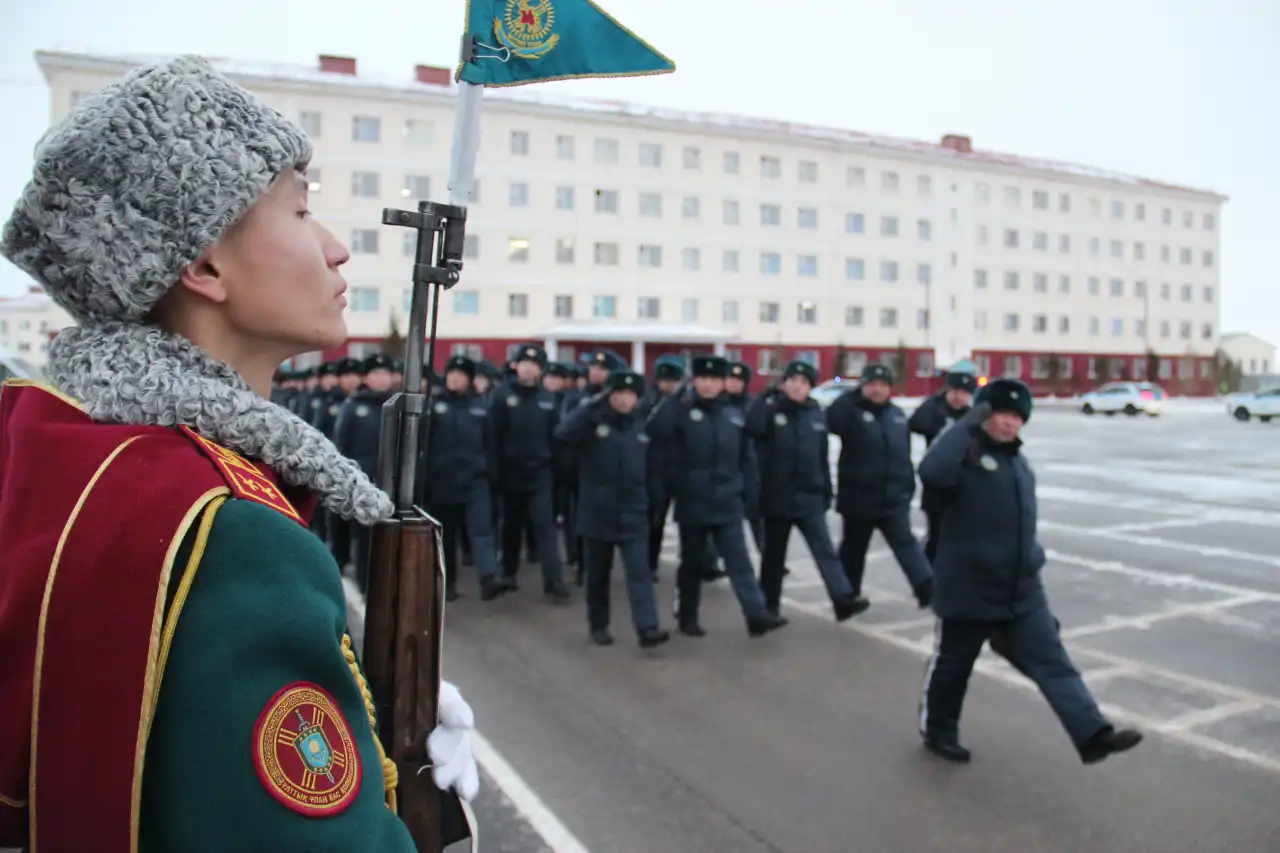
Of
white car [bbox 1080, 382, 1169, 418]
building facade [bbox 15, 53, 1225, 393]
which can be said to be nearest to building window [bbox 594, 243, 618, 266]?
building facade [bbox 15, 53, 1225, 393]

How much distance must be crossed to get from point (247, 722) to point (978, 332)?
2383 inches

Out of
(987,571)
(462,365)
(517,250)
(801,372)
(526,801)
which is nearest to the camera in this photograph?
(526,801)

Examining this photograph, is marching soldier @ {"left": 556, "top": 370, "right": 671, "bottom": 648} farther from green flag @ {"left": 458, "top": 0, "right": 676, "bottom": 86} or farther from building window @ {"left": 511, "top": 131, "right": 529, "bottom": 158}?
building window @ {"left": 511, "top": 131, "right": 529, "bottom": 158}

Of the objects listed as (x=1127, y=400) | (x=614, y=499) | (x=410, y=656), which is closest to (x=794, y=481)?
(x=614, y=499)

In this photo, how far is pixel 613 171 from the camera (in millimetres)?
48406

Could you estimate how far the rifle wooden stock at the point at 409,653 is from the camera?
1582mm

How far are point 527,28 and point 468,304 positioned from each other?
146 feet

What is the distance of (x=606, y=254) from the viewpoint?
4847 centimetres

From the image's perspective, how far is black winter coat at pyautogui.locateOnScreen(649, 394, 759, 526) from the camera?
23.2 feet

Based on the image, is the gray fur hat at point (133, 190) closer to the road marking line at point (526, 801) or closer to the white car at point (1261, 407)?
the road marking line at point (526, 801)

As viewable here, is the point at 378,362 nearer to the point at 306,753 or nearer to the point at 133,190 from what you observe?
the point at 133,190

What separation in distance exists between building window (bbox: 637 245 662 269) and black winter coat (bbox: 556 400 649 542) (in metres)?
42.5

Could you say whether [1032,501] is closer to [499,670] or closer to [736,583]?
[736,583]

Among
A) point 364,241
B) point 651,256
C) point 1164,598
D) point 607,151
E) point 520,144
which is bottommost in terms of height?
point 1164,598
